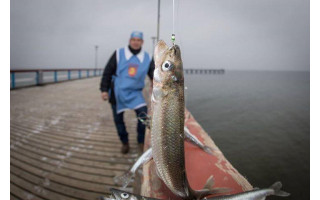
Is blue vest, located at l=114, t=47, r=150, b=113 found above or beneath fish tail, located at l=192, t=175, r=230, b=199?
above

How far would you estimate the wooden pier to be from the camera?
3.35 meters

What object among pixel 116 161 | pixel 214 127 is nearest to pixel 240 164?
pixel 214 127

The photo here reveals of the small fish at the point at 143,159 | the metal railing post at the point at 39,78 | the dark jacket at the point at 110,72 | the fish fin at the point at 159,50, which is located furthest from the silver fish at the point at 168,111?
the metal railing post at the point at 39,78

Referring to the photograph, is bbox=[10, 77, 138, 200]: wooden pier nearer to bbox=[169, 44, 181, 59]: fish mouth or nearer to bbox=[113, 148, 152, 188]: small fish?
bbox=[113, 148, 152, 188]: small fish

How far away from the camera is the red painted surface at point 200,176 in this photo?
6.68 feet

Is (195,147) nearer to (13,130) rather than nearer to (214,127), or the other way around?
(13,130)

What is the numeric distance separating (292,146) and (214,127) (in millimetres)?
4871

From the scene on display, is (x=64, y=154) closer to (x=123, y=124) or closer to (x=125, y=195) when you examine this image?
(x=123, y=124)

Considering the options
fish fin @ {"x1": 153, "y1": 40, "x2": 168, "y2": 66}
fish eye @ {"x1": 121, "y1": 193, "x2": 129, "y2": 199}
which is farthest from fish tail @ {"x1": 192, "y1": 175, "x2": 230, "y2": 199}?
fish fin @ {"x1": 153, "y1": 40, "x2": 168, "y2": 66}

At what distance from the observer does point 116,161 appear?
4.23 metres

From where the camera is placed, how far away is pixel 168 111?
5.25 ft

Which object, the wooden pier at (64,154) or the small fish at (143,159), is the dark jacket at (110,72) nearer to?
the wooden pier at (64,154)

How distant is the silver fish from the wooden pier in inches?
83.7

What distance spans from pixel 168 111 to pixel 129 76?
2590 millimetres
